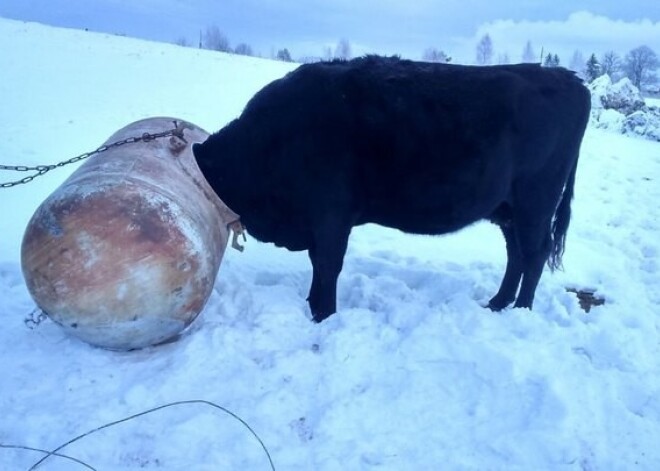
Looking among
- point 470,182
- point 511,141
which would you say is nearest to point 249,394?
point 470,182

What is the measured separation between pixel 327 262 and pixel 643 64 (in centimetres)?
8966

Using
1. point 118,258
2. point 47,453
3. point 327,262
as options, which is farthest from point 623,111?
point 47,453

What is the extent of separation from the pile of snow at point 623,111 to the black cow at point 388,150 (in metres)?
15.9

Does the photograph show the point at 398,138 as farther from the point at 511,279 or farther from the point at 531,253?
the point at 511,279

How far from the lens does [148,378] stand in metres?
3.40

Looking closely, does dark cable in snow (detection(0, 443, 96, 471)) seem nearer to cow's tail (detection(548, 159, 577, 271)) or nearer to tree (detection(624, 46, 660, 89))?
cow's tail (detection(548, 159, 577, 271))

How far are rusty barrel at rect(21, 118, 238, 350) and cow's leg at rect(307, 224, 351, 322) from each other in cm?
86

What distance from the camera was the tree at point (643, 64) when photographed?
78231mm

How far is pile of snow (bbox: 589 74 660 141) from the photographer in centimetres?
1873

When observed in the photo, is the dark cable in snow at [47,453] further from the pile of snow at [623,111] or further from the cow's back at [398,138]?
the pile of snow at [623,111]

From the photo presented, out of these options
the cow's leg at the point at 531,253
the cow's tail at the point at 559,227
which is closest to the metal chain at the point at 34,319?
the cow's leg at the point at 531,253

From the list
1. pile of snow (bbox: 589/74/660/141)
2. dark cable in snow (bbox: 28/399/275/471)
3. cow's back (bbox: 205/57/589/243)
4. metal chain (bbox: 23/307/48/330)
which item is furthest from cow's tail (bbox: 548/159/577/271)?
pile of snow (bbox: 589/74/660/141)

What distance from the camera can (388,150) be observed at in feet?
13.6

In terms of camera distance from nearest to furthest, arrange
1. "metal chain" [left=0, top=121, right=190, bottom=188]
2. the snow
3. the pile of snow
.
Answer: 1. the snow
2. "metal chain" [left=0, top=121, right=190, bottom=188]
3. the pile of snow
